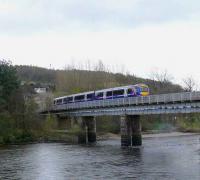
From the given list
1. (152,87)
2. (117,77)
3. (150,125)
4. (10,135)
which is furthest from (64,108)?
(117,77)

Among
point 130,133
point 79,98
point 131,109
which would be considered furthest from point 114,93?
point 79,98

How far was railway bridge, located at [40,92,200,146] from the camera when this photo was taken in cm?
5982

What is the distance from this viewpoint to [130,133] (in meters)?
72.9

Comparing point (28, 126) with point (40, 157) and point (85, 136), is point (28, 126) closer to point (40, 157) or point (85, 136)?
point (85, 136)

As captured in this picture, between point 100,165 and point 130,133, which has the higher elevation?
point 130,133

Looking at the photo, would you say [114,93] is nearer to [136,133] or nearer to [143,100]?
[136,133]

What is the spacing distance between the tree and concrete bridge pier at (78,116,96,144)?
53.2 ft

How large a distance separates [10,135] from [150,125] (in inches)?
2022

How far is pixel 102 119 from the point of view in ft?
386

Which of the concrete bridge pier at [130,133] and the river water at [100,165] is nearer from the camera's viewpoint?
the river water at [100,165]

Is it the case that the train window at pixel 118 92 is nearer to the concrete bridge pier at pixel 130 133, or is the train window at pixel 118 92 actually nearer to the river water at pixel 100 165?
the concrete bridge pier at pixel 130 133

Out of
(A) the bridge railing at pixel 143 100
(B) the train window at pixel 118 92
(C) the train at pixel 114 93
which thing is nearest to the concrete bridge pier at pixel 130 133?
(A) the bridge railing at pixel 143 100

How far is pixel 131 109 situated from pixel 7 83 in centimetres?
3146

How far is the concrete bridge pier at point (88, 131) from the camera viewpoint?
90.8 meters
